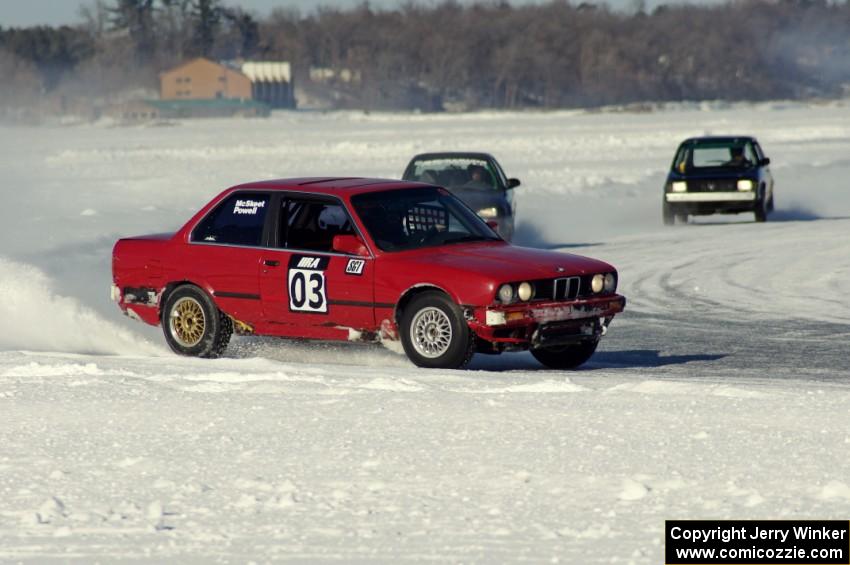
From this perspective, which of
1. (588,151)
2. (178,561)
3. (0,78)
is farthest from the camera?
(0,78)

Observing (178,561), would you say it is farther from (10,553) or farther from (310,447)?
(310,447)

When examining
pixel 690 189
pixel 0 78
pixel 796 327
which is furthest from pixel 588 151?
pixel 0 78

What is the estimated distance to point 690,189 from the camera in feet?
87.2

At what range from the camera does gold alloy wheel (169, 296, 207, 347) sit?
38.8 ft

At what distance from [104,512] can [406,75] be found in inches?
7325

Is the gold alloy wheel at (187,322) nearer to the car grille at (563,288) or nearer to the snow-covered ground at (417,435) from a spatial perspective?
the snow-covered ground at (417,435)

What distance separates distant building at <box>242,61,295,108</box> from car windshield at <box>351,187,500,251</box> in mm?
167633

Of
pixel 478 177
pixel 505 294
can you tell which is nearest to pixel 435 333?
pixel 505 294

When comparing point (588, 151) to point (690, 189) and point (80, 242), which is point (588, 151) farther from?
point (80, 242)

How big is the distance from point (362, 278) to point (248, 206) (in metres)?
1.32

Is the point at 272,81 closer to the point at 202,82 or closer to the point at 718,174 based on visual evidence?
the point at 202,82

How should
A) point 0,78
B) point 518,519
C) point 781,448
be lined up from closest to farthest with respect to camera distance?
point 518,519
point 781,448
point 0,78

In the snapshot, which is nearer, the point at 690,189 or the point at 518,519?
the point at 518,519

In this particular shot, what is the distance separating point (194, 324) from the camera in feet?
39.0
